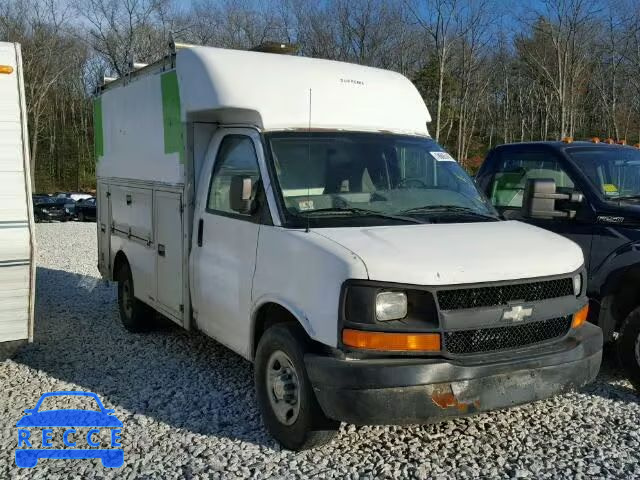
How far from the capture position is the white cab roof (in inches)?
194

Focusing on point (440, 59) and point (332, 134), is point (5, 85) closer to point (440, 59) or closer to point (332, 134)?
point (332, 134)

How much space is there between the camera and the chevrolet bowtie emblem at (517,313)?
3.89 metres

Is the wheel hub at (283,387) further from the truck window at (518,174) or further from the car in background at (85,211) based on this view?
the car in background at (85,211)

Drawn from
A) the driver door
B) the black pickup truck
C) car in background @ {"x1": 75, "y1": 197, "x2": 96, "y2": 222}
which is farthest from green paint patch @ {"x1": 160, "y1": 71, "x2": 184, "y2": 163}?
car in background @ {"x1": 75, "y1": 197, "x2": 96, "y2": 222}

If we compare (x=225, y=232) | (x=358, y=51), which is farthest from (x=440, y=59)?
(x=225, y=232)

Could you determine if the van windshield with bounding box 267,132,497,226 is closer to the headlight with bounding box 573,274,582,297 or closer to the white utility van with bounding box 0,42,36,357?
the headlight with bounding box 573,274,582,297

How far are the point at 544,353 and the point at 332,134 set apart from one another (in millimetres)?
2208

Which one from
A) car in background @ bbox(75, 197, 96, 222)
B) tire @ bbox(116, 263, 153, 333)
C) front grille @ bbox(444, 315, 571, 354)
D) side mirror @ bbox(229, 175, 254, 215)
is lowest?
car in background @ bbox(75, 197, 96, 222)

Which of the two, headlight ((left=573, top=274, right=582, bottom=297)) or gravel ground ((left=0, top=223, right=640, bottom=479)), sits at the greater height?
headlight ((left=573, top=274, right=582, bottom=297))

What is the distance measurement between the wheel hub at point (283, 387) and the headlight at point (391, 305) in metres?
0.77

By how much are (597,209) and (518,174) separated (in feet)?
3.65

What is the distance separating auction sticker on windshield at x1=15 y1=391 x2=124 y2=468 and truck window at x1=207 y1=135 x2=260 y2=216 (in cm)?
180

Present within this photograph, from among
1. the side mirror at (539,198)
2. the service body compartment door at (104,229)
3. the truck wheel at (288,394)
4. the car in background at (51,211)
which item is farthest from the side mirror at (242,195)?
the car in background at (51,211)

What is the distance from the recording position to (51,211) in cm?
2709
